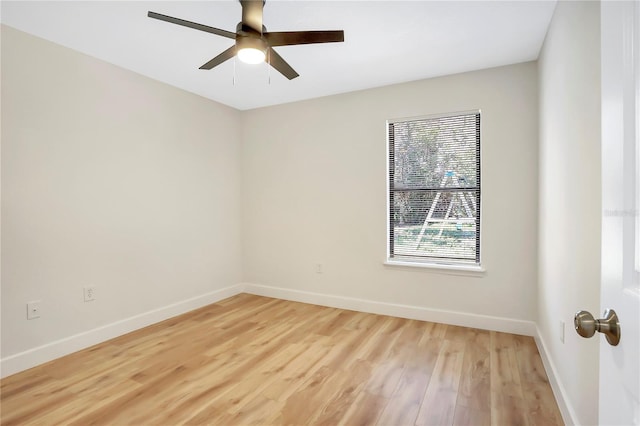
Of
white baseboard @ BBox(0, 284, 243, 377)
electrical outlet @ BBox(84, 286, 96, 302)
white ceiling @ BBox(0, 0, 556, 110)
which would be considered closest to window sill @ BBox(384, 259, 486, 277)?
white ceiling @ BBox(0, 0, 556, 110)

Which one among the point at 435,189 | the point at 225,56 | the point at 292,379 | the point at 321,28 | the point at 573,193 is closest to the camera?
the point at 573,193

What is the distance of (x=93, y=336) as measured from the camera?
2.86 metres

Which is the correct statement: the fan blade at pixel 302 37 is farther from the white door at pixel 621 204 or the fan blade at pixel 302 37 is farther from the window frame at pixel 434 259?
the window frame at pixel 434 259

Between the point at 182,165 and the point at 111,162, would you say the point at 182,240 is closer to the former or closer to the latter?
the point at 182,165

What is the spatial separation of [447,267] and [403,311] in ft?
2.26

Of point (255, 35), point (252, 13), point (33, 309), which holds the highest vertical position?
point (252, 13)

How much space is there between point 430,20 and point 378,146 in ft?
4.86

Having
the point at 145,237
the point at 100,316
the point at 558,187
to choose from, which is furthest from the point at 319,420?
the point at 145,237

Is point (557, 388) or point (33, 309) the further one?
point (33, 309)

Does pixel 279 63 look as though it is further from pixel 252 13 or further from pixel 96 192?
pixel 96 192

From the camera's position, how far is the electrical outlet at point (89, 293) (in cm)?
282

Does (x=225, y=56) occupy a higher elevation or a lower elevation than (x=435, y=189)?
higher

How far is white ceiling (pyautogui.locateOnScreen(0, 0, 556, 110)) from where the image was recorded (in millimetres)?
2166

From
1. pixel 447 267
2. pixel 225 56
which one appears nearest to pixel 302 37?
pixel 225 56
